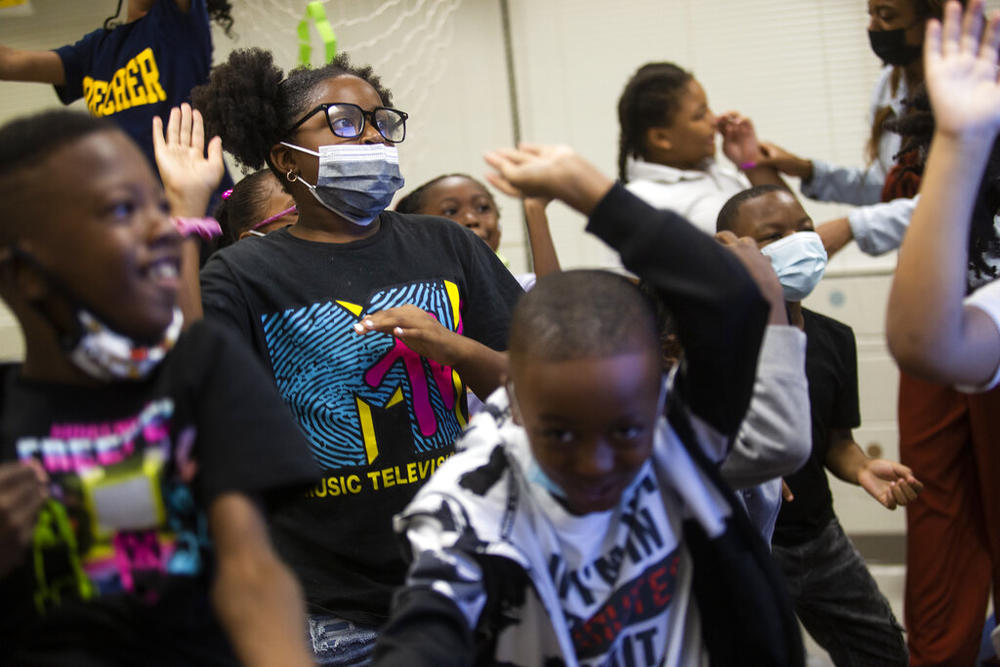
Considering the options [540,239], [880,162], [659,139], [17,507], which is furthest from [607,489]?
[880,162]

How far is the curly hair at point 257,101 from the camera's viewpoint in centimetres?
220

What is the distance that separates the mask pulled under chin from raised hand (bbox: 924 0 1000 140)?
1.12 meters

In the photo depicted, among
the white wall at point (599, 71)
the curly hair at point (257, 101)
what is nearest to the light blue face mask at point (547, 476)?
the curly hair at point (257, 101)

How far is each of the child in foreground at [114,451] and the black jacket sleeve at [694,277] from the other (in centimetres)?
56

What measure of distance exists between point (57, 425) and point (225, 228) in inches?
75.1

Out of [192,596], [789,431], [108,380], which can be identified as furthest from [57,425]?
[789,431]

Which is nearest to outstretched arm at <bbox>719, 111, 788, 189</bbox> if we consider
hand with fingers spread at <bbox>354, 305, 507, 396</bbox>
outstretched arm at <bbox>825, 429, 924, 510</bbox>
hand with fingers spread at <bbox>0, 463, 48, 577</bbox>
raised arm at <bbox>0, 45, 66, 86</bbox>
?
outstretched arm at <bbox>825, 429, 924, 510</bbox>

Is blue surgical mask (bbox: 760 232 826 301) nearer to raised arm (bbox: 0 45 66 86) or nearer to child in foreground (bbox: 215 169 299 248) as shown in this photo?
child in foreground (bbox: 215 169 299 248)

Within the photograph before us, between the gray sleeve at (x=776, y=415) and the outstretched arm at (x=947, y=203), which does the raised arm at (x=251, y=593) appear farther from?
the outstretched arm at (x=947, y=203)

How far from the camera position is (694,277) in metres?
1.35

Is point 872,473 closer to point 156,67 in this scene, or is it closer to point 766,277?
point 766,277

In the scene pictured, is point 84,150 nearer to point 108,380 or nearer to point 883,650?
point 108,380

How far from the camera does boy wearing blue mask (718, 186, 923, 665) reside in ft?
8.45

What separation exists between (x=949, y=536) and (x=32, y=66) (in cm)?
328
